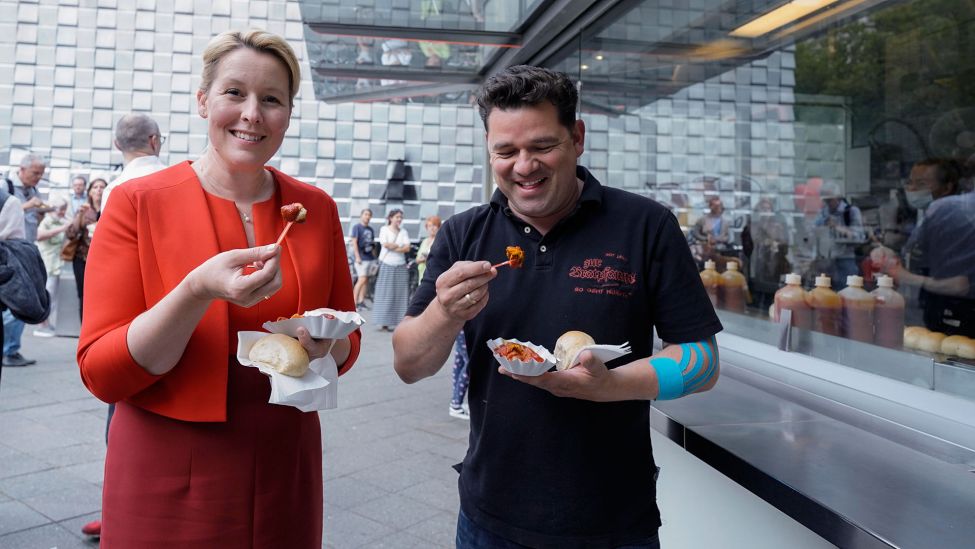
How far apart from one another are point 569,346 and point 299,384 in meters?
0.60

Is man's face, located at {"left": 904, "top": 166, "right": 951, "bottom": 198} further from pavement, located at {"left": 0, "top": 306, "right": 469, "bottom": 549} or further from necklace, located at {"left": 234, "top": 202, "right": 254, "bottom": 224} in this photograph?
necklace, located at {"left": 234, "top": 202, "right": 254, "bottom": 224}

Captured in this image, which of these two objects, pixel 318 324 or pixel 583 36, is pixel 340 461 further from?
pixel 318 324

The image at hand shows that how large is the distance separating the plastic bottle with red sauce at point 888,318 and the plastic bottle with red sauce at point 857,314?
0.02 meters

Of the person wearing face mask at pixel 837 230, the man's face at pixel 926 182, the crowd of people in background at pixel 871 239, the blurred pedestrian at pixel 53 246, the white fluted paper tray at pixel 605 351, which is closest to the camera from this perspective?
the white fluted paper tray at pixel 605 351

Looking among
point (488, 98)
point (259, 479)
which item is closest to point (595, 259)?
point (488, 98)

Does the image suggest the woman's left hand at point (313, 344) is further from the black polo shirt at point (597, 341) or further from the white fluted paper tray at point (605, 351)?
the white fluted paper tray at point (605, 351)

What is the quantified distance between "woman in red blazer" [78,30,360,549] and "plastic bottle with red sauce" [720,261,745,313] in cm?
317

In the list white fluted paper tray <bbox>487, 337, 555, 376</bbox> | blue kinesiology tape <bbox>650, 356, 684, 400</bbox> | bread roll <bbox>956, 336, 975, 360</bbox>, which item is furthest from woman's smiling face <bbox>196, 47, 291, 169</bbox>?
bread roll <bbox>956, 336, 975, 360</bbox>

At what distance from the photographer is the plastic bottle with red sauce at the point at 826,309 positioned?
3.03 meters

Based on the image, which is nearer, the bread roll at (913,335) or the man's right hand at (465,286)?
the man's right hand at (465,286)

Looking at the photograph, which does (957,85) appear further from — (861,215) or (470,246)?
(470,246)

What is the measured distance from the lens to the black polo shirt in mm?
1633

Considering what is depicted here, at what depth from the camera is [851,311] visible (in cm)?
312

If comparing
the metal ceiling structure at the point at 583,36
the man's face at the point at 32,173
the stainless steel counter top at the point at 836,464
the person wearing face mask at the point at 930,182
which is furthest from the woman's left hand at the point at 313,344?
the man's face at the point at 32,173
